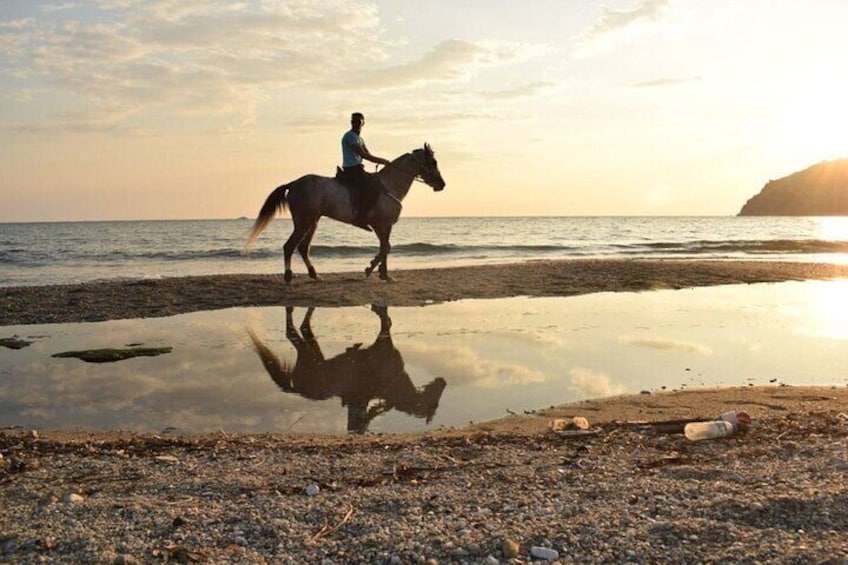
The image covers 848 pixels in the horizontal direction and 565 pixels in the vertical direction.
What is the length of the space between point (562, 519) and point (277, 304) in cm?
1043

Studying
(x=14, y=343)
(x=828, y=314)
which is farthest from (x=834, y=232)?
(x=14, y=343)

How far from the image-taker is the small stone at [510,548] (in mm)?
3142

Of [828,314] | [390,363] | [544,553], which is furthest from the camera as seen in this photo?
[828,314]

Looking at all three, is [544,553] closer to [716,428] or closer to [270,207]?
[716,428]

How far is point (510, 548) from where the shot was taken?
A: 316 centimetres

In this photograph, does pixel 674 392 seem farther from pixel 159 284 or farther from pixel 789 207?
pixel 789 207

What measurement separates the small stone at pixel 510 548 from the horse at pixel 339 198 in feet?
40.7

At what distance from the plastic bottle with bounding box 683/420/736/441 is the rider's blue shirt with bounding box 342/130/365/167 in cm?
1093

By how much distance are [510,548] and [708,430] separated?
2705 mm

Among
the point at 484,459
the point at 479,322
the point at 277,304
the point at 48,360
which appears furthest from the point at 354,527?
the point at 277,304

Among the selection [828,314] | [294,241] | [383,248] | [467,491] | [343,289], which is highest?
[294,241]

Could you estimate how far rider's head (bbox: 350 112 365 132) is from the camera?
14617 millimetres

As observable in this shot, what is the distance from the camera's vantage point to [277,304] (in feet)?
43.7

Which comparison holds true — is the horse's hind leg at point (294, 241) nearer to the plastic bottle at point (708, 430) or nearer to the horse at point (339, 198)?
the horse at point (339, 198)
